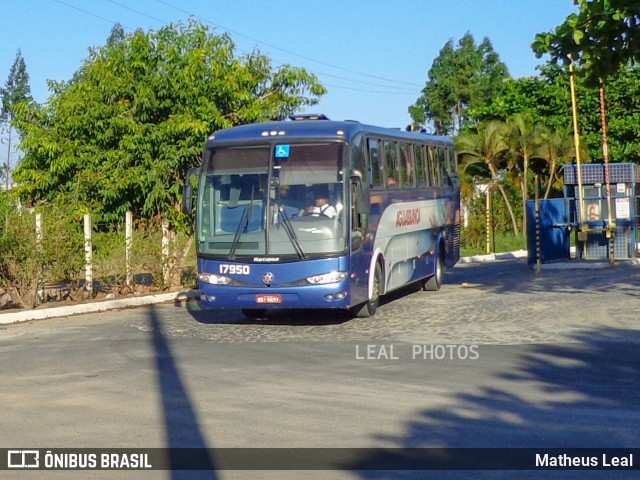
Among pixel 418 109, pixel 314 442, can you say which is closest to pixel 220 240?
pixel 314 442

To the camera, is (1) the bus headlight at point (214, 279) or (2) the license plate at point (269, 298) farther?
(1) the bus headlight at point (214, 279)

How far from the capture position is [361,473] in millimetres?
A: 7461

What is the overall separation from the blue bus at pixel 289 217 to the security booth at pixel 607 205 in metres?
10.4

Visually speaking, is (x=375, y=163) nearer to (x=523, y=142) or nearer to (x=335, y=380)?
(x=335, y=380)

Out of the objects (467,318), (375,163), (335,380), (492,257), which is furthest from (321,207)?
(492,257)

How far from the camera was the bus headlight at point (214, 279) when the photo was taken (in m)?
16.2

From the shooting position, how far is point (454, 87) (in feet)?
226

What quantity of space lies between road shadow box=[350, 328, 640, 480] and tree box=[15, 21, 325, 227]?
37.1 ft

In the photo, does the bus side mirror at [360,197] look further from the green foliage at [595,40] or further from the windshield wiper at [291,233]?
the green foliage at [595,40]

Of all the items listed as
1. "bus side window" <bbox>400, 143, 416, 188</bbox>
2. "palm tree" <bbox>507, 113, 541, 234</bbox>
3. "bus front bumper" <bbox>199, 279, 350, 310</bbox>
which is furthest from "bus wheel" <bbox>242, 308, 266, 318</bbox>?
"palm tree" <bbox>507, 113, 541, 234</bbox>

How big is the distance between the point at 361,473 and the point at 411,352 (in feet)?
20.1

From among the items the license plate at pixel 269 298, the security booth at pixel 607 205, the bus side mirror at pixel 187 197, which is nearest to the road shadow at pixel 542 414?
the license plate at pixel 269 298

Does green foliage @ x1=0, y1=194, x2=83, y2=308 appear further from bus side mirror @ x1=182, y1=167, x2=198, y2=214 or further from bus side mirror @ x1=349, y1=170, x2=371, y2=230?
bus side mirror @ x1=349, y1=170, x2=371, y2=230

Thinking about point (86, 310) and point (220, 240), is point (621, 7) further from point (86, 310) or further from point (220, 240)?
point (86, 310)
